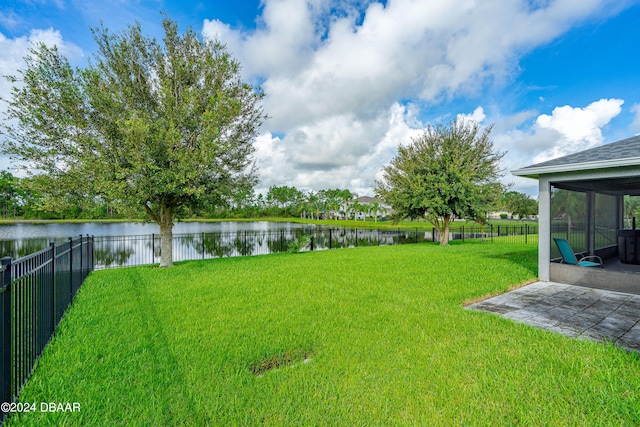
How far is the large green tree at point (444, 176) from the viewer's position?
49.9 ft

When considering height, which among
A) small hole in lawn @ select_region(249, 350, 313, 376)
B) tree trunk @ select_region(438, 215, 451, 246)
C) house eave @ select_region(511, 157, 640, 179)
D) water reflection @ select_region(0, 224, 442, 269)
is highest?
house eave @ select_region(511, 157, 640, 179)

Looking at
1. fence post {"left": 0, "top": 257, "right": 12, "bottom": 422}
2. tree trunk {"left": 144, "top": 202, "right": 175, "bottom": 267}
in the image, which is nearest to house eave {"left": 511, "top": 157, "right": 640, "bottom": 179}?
fence post {"left": 0, "top": 257, "right": 12, "bottom": 422}

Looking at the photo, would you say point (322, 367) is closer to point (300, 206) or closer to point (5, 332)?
point (5, 332)

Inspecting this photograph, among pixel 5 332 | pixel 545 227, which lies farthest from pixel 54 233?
pixel 545 227

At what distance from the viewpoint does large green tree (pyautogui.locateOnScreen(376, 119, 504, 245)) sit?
15.2m

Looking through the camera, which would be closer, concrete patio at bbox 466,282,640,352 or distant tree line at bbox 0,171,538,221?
concrete patio at bbox 466,282,640,352

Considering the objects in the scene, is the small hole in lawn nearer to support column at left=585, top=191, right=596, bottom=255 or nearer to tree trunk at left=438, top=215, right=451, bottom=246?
support column at left=585, top=191, right=596, bottom=255

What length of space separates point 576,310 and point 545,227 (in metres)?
2.49

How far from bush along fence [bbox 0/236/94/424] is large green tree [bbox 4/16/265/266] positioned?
3898 millimetres

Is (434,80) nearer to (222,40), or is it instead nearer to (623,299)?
(222,40)

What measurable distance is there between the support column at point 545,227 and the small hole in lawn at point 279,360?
6318 millimetres

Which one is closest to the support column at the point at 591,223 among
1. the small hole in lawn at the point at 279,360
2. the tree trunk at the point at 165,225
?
the small hole in lawn at the point at 279,360

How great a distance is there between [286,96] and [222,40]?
5270 millimetres

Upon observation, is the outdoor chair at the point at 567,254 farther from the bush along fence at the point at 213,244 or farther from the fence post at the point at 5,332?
the bush along fence at the point at 213,244
